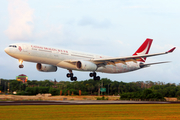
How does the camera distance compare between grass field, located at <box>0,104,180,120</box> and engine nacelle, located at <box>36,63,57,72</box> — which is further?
engine nacelle, located at <box>36,63,57,72</box>

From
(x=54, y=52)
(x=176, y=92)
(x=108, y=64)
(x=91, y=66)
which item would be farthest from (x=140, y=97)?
(x=54, y=52)

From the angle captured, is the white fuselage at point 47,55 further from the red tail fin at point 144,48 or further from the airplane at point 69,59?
the red tail fin at point 144,48

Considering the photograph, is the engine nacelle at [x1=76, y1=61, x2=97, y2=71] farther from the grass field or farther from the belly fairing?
the grass field

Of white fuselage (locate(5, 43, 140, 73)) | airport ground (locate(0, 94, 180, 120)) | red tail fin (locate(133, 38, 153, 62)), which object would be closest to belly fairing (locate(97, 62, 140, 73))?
white fuselage (locate(5, 43, 140, 73))

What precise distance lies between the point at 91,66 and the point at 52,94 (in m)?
82.3

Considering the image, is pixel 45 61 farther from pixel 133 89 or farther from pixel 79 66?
pixel 133 89

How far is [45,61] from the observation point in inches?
2050

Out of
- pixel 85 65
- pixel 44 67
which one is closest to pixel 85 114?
pixel 85 65

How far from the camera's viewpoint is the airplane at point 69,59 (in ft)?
161

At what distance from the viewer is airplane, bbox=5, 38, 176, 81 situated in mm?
49156

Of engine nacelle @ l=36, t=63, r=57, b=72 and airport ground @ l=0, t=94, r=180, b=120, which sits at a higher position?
engine nacelle @ l=36, t=63, r=57, b=72

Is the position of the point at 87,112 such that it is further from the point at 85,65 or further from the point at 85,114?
the point at 85,65

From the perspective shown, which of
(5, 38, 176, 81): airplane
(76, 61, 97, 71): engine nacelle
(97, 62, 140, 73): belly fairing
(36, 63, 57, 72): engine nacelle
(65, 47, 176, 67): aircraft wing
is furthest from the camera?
(97, 62, 140, 73): belly fairing

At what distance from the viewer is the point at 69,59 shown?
5516cm
